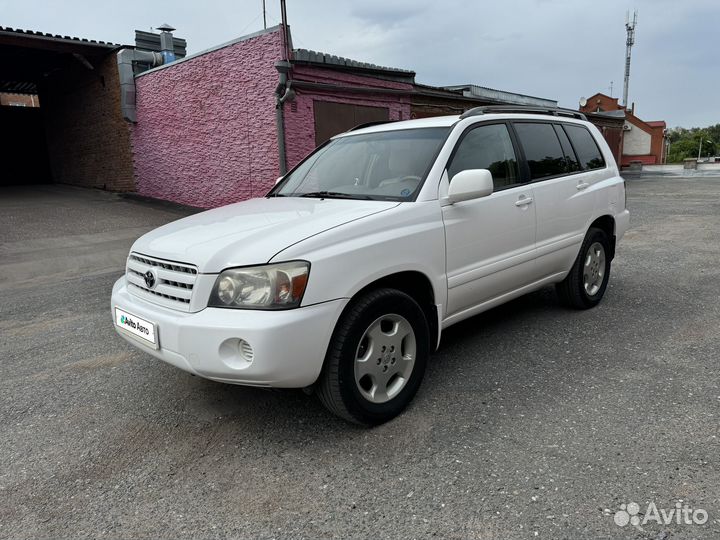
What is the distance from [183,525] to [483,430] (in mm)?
1572

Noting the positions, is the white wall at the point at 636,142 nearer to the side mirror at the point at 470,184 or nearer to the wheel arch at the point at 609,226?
the wheel arch at the point at 609,226

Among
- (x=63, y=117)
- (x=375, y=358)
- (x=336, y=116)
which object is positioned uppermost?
(x=63, y=117)

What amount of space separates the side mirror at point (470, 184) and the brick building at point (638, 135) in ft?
128

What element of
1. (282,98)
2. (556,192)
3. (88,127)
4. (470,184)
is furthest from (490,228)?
(88,127)

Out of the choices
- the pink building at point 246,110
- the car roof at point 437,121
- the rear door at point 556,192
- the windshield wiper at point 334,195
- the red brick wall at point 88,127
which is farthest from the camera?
the red brick wall at point 88,127

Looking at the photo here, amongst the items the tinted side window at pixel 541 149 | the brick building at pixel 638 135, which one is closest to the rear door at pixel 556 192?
the tinted side window at pixel 541 149

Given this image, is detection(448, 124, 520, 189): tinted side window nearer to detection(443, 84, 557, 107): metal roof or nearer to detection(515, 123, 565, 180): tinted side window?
detection(515, 123, 565, 180): tinted side window

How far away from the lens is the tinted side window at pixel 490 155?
3609mm

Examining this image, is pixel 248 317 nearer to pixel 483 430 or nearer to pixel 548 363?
pixel 483 430

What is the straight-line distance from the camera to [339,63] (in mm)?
11617

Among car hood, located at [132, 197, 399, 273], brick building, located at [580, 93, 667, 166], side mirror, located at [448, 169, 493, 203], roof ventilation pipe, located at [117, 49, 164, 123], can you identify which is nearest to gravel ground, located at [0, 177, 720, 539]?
car hood, located at [132, 197, 399, 273]

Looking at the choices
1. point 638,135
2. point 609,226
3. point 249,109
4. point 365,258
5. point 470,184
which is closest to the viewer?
point 365,258

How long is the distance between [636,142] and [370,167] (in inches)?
1625

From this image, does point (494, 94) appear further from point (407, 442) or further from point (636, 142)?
point (636, 142)
